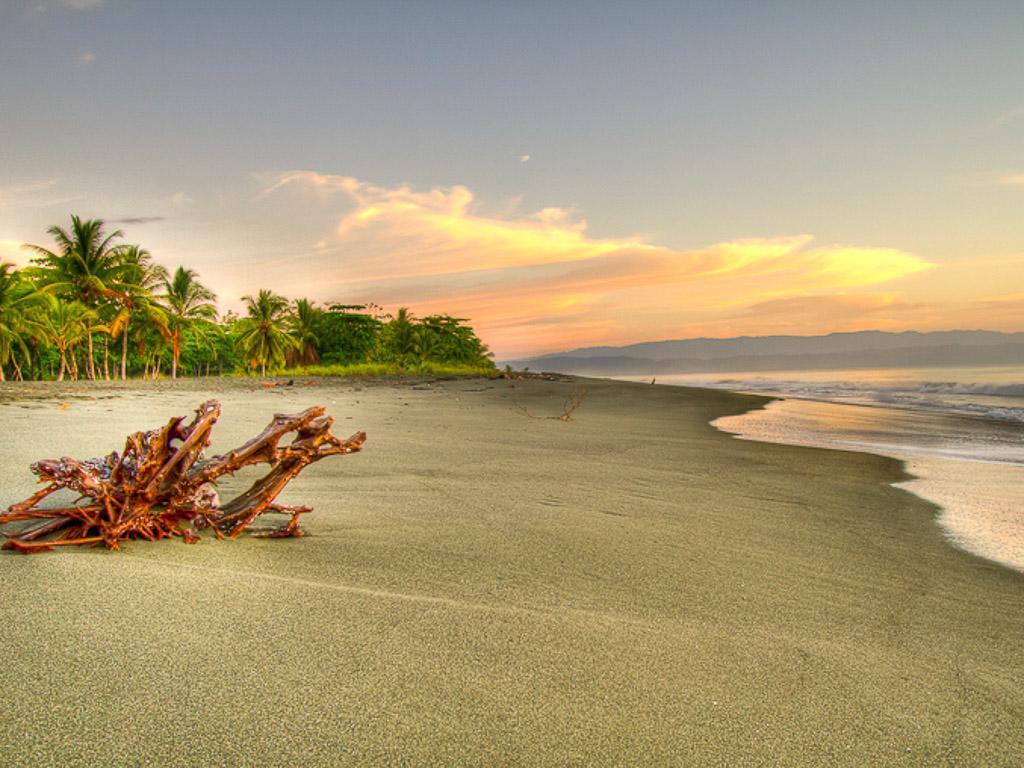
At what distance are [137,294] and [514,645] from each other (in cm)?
4196

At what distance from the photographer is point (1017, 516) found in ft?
15.8

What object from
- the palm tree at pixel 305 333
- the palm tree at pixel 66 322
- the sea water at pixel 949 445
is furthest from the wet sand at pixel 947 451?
the palm tree at pixel 305 333

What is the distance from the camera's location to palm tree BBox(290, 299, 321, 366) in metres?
54.1

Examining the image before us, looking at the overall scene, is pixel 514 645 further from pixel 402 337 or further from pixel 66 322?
pixel 402 337

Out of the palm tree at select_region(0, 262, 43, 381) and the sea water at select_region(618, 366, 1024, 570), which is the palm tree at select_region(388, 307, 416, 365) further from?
the sea water at select_region(618, 366, 1024, 570)

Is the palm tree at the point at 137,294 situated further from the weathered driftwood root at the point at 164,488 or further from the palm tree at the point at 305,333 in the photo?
the weathered driftwood root at the point at 164,488

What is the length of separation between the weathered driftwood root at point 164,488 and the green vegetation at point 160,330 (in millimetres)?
33748

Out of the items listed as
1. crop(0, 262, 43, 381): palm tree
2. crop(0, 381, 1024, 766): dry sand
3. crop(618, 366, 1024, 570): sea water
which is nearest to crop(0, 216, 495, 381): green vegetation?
crop(0, 262, 43, 381): palm tree

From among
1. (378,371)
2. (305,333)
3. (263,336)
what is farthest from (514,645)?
(305,333)

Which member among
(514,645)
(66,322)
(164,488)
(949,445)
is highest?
(66,322)

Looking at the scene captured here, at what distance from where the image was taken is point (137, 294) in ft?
121

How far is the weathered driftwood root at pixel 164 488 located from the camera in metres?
2.64

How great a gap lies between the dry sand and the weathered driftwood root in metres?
0.16

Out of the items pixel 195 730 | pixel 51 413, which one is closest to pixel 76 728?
pixel 195 730
